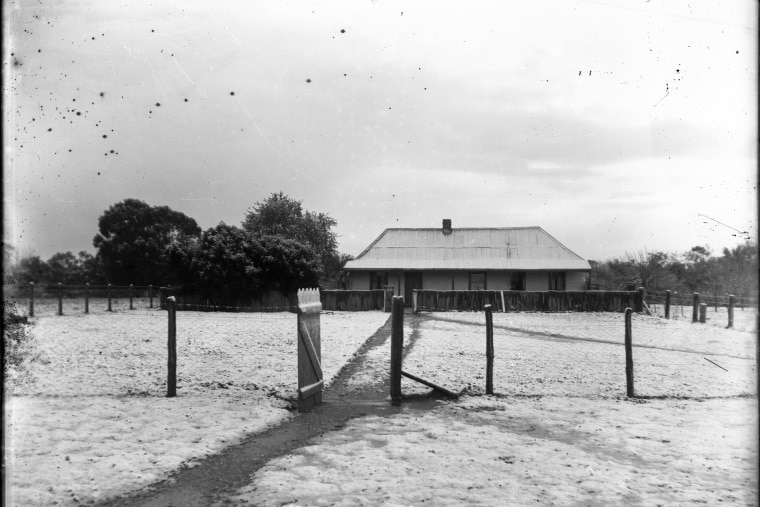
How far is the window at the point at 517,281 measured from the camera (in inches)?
1363

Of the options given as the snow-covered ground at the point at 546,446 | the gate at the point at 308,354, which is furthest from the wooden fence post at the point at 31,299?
the gate at the point at 308,354

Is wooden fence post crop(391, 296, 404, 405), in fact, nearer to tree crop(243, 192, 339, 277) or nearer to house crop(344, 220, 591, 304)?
house crop(344, 220, 591, 304)

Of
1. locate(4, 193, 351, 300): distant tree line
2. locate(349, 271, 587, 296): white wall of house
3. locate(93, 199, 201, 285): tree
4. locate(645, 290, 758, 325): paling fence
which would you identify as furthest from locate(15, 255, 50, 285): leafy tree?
locate(93, 199, 201, 285): tree

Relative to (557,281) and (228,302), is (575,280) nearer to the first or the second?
(557,281)

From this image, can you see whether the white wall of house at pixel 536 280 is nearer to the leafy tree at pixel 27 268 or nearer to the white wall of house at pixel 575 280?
the white wall of house at pixel 575 280

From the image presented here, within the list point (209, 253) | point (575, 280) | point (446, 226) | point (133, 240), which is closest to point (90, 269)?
point (133, 240)

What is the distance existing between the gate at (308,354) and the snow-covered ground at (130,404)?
388 mm

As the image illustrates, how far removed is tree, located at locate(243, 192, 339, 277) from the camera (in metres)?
48.1

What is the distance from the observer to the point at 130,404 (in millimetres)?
7727

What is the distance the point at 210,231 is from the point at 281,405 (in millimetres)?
22133

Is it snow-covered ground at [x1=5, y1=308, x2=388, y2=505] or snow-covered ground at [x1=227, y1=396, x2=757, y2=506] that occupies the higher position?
snow-covered ground at [x1=5, y1=308, x2=388, y2=505]

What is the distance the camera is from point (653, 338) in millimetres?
16891

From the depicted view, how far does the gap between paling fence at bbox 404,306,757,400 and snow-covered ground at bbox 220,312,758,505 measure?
79 millimetres

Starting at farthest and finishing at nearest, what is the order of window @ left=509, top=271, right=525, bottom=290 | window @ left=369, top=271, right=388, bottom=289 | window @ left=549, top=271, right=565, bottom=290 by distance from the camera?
window @ left=369, top=271, right=388, bottom=289
window @ left=509, top=271, right=525, bottom=290
window @ left=549, top=271, right=565, bottom=290
